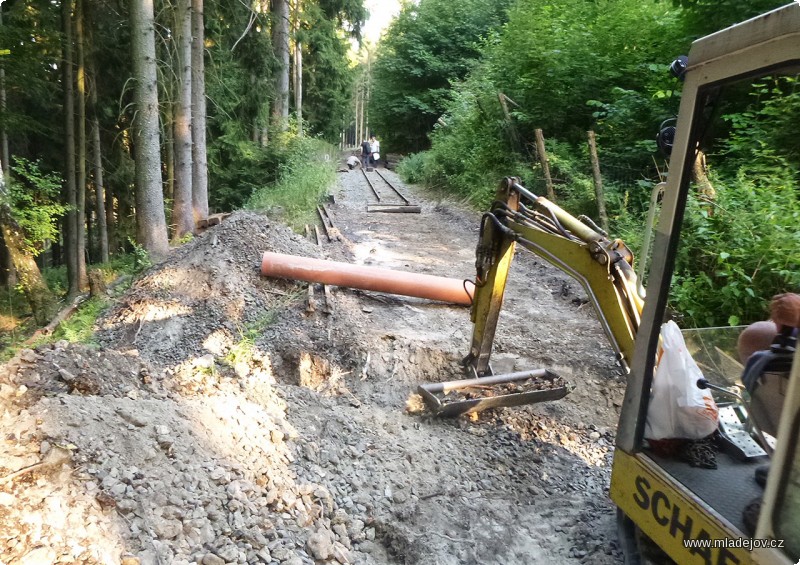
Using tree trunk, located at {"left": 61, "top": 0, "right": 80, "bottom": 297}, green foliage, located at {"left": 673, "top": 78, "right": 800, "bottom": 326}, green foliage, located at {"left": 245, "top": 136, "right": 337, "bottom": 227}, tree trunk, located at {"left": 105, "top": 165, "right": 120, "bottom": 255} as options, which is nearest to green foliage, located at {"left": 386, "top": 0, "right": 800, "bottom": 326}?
green foliage, located at {"left": 673, "top": 78, "right": 800, "bottom": 326}

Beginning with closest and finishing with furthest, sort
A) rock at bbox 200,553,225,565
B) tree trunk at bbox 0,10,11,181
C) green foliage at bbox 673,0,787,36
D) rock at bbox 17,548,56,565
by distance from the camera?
rock at bbox 17,548,56,565
rock at bbox 200,553,225,565
green foliage at bbox 673,0,787,36
tree trunk at bbox 0,10,11,181

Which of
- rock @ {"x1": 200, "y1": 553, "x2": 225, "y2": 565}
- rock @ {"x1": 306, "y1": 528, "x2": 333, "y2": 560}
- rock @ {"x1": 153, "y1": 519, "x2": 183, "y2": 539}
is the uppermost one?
rock @ {"x1": 153, "y1": 519, "x2": 183, "y2": 539}

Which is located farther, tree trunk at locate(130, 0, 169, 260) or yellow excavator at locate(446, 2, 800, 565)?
tree trunk at locate(130, 0, 169, 260)

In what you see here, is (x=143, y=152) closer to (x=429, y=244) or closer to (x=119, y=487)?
(x=429, y=244)

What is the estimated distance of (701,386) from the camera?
8.98 ft

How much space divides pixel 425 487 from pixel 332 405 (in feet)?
4.41

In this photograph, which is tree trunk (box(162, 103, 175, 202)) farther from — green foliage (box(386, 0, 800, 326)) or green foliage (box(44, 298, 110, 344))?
green foliage (box(386, 0, 800, 326))

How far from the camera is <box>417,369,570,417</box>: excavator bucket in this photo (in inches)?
205

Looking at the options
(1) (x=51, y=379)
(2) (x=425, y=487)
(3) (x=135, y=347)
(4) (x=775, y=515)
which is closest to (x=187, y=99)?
(3) (x=135, y=347)

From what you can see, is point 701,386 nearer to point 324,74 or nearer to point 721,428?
point 721,428

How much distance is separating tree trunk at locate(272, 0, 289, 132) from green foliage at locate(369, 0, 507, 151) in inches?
385

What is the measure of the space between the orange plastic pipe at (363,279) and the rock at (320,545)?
15.7 feet

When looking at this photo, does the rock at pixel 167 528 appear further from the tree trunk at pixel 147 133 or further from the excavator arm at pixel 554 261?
the tree trunk at pixel 147 133

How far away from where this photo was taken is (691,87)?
2.42 m
